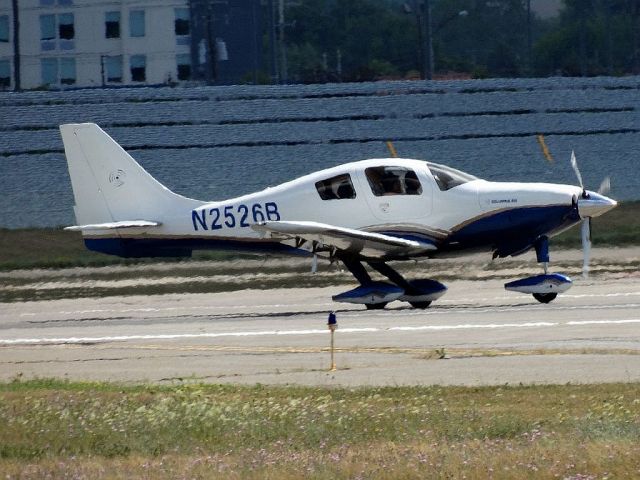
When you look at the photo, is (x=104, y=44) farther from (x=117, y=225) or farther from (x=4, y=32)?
(x=117, y=225)

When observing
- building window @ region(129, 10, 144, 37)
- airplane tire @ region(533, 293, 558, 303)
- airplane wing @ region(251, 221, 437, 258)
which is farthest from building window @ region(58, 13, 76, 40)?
airplane tire @ region(533, 293, 558, 303)

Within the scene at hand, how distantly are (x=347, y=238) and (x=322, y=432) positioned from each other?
10.4 metres

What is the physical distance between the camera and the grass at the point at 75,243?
29781 millimetres

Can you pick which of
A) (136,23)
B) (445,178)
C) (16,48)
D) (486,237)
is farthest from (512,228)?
(136,23)

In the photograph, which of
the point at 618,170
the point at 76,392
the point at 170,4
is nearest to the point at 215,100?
the point at 618,170

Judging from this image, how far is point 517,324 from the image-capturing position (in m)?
18.2

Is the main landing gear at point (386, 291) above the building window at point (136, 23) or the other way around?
the other way around

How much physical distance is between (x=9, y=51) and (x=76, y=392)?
50.0 m

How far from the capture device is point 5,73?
201ft

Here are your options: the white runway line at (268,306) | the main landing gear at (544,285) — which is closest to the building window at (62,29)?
the white runway line at (268,306)

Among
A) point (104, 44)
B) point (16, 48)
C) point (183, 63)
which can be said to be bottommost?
point (16, 48)

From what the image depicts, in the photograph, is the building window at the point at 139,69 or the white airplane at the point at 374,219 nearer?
the white airplane at the point at 374,219

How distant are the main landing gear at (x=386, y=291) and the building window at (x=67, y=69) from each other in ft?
139

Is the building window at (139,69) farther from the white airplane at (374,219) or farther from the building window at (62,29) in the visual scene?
the white airplane at (374,219)
